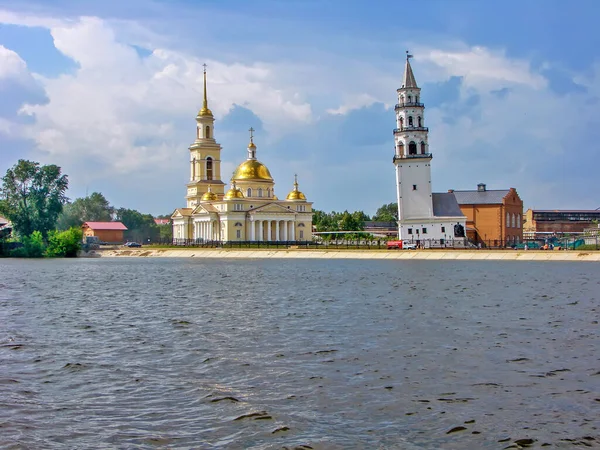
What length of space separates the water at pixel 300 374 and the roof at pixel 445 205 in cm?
6816

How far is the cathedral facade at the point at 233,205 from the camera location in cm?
12544

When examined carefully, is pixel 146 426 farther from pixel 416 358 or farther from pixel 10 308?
pixel 10 308

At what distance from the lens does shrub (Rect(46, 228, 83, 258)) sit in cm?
10744

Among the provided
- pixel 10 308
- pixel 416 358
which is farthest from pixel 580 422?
pixel 10 308

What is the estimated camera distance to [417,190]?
103 meters

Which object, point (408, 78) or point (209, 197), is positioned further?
point (209, 197)

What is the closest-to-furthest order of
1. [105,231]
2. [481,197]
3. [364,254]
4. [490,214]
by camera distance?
[364,254], [490,214], [481,197], [105,231]

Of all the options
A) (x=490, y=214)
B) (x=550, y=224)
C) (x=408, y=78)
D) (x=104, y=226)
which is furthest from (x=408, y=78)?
(x=550, y=224)

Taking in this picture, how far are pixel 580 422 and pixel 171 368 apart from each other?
955cm

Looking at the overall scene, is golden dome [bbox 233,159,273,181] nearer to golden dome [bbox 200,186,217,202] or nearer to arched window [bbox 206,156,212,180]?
golden dome [bbox 200,186,217,202]

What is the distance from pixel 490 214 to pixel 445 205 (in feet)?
33.8

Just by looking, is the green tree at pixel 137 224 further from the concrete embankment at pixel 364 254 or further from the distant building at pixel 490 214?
the distant building at pixel 490 214

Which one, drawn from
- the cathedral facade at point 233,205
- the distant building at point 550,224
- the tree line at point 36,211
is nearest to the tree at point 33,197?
the tree line at point 36,211

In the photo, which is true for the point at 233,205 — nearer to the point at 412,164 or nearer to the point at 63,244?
the point at 63,244
